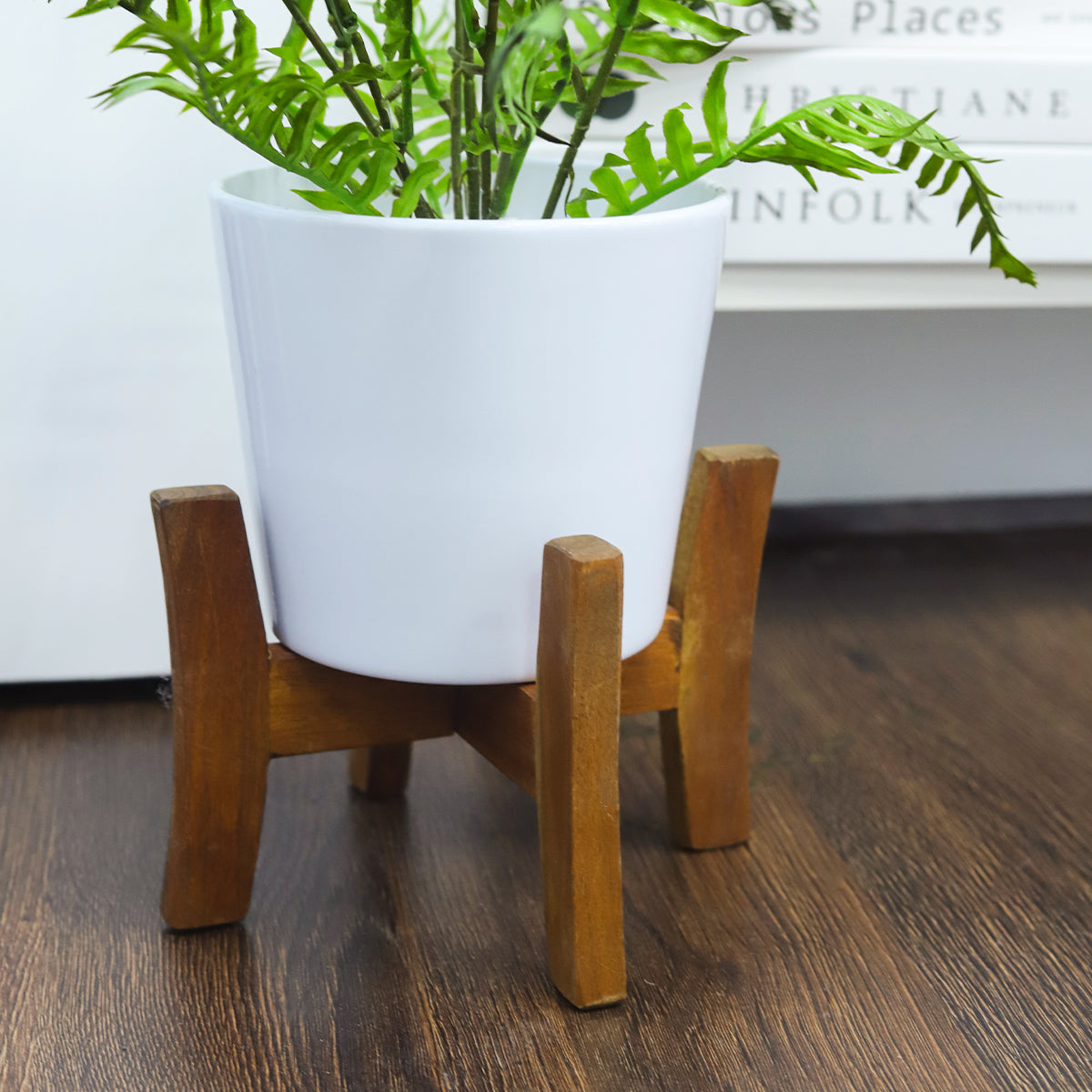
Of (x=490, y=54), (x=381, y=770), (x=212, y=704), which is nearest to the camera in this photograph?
(x=490, y=54)

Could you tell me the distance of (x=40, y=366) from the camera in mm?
770

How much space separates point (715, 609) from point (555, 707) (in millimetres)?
153

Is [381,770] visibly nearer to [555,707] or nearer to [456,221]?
[555,707]

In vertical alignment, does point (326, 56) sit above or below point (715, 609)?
above

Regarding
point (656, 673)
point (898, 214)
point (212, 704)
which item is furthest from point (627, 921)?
point (898, 214)

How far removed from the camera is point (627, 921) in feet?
2.03

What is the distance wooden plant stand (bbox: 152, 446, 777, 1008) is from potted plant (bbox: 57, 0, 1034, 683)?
33 mm

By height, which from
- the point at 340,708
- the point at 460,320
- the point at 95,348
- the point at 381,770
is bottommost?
the point at 381,770

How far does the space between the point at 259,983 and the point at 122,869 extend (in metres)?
0.14

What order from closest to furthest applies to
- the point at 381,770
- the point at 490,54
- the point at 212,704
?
the point at 490,54, the point at 212,704, the point at 381,770

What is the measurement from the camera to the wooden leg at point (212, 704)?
0.55 meters

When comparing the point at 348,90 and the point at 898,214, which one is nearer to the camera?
the point at 348,90

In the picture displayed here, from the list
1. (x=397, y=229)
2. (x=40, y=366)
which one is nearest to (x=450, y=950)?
(x=397, y=229)

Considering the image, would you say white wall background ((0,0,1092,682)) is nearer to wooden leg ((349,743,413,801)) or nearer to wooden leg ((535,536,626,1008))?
wooden leg ((349,743,413,801))
